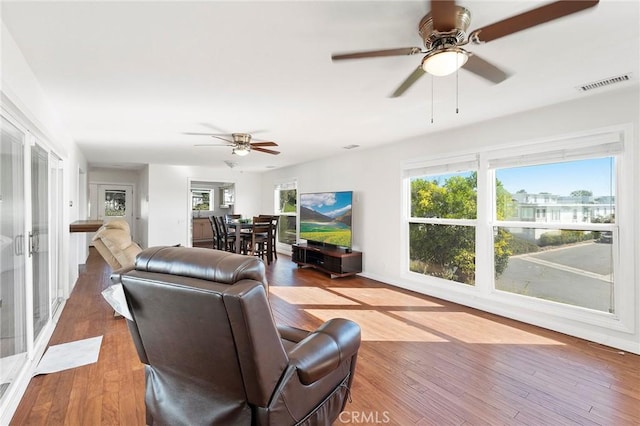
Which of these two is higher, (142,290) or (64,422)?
(142,290)

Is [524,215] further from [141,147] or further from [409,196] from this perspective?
[141,147]

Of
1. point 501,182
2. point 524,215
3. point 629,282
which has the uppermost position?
point 501,182

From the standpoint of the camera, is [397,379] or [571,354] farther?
[571,354]

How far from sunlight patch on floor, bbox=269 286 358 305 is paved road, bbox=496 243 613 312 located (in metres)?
1.93

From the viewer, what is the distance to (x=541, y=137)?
10.7 feet

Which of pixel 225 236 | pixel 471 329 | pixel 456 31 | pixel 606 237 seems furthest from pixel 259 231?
pixel 456 31

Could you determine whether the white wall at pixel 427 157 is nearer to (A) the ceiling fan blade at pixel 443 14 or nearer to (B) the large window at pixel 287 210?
(B) the large window at pixel 287 210

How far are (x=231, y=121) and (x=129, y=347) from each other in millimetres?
2562

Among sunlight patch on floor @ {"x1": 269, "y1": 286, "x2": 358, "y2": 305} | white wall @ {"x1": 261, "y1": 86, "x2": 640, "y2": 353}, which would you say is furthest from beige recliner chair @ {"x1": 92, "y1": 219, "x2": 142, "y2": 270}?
white wall @ {"x1": 261, "y1": 86, "x2": 640, "y2": 353}

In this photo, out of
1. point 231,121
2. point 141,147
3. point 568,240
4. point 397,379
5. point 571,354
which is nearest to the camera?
point 397,379

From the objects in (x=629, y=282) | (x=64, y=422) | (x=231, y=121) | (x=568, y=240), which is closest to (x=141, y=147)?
(x=231, y=121)

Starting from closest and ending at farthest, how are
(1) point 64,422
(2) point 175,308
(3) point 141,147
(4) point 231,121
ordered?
(2) point 175,308
(1) point 64,422
(4) point 231,121
(3) point 141,147

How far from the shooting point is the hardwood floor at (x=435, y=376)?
1902 mm

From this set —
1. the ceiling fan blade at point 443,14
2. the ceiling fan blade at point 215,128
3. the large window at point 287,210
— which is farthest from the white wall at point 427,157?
the ceiling fan blade at point 215,128
